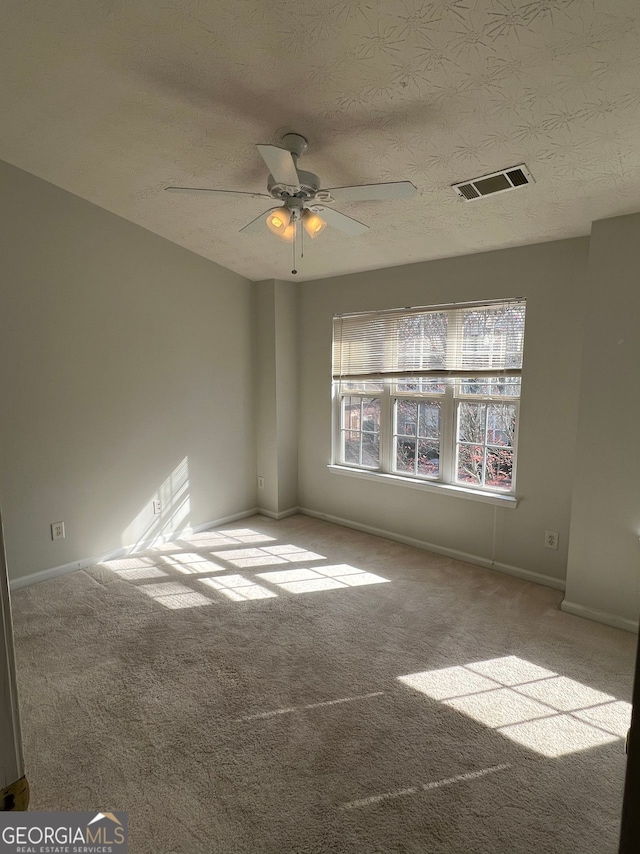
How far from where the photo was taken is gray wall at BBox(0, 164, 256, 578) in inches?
122

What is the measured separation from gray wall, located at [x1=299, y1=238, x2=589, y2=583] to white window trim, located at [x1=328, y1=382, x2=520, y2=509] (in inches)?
3.7

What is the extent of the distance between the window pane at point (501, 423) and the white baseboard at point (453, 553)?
93 cm

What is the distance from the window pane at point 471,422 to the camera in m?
3.59

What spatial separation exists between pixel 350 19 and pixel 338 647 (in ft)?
9.33

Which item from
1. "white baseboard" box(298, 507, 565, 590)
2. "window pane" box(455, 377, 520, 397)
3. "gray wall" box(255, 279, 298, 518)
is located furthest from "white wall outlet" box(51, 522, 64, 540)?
"window pane" box(455, 377, 520, 397)

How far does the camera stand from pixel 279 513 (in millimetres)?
4723

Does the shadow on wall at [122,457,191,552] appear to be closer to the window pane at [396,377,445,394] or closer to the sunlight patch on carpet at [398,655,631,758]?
the window pane at [396,377,445,394]

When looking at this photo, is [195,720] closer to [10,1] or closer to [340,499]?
[340,499]

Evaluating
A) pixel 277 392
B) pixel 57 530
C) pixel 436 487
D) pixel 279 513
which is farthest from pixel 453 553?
pixel 57 530

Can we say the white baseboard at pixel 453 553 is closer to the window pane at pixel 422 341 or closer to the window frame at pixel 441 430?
the window frame at pixel 441 430

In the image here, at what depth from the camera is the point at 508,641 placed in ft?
8.75

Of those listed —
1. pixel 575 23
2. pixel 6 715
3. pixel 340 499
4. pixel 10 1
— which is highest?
pixel 10 1

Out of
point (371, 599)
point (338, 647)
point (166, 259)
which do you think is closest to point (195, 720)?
point (338, 647)

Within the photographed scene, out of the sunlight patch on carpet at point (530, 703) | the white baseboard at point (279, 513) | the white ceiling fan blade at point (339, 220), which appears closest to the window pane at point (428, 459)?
the white baseboard at point (279, 513)
